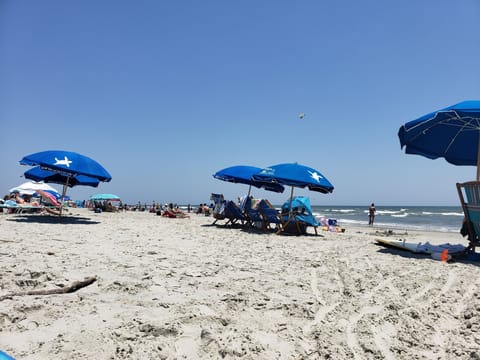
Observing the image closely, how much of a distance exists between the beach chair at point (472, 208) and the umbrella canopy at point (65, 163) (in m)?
9.33

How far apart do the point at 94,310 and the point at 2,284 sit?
1.09m

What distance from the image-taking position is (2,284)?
2.51 metres

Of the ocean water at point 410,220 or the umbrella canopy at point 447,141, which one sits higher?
the umbrella canopy at point 447,141

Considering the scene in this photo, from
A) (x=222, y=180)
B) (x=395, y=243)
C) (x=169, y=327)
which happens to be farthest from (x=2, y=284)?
(x=222, y=180)

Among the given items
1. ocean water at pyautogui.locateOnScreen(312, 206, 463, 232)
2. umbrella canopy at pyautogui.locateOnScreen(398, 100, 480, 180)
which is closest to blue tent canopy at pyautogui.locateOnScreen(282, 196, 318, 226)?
umbrella canopy at pyautogui.locateOnScreen(398, 100, 480, 180)

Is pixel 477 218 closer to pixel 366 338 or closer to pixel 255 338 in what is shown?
pixel 366 338

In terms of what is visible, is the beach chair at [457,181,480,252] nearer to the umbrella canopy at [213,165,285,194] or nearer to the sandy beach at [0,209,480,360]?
the sandy beach at [0,209,480,360]

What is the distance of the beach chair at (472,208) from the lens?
183 inches

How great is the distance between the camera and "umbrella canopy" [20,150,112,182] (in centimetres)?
848

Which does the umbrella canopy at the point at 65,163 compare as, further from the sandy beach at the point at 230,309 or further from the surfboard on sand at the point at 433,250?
the surfboard on sand at the point at 433,250

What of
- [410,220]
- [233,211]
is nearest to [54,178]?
[233,211]

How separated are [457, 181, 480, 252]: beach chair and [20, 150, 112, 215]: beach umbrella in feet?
30.6

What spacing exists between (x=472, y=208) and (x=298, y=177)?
3.72 meters

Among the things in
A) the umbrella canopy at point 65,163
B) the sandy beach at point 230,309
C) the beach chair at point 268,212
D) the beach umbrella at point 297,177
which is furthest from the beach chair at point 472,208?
the umbrella canopy at point 65,163
